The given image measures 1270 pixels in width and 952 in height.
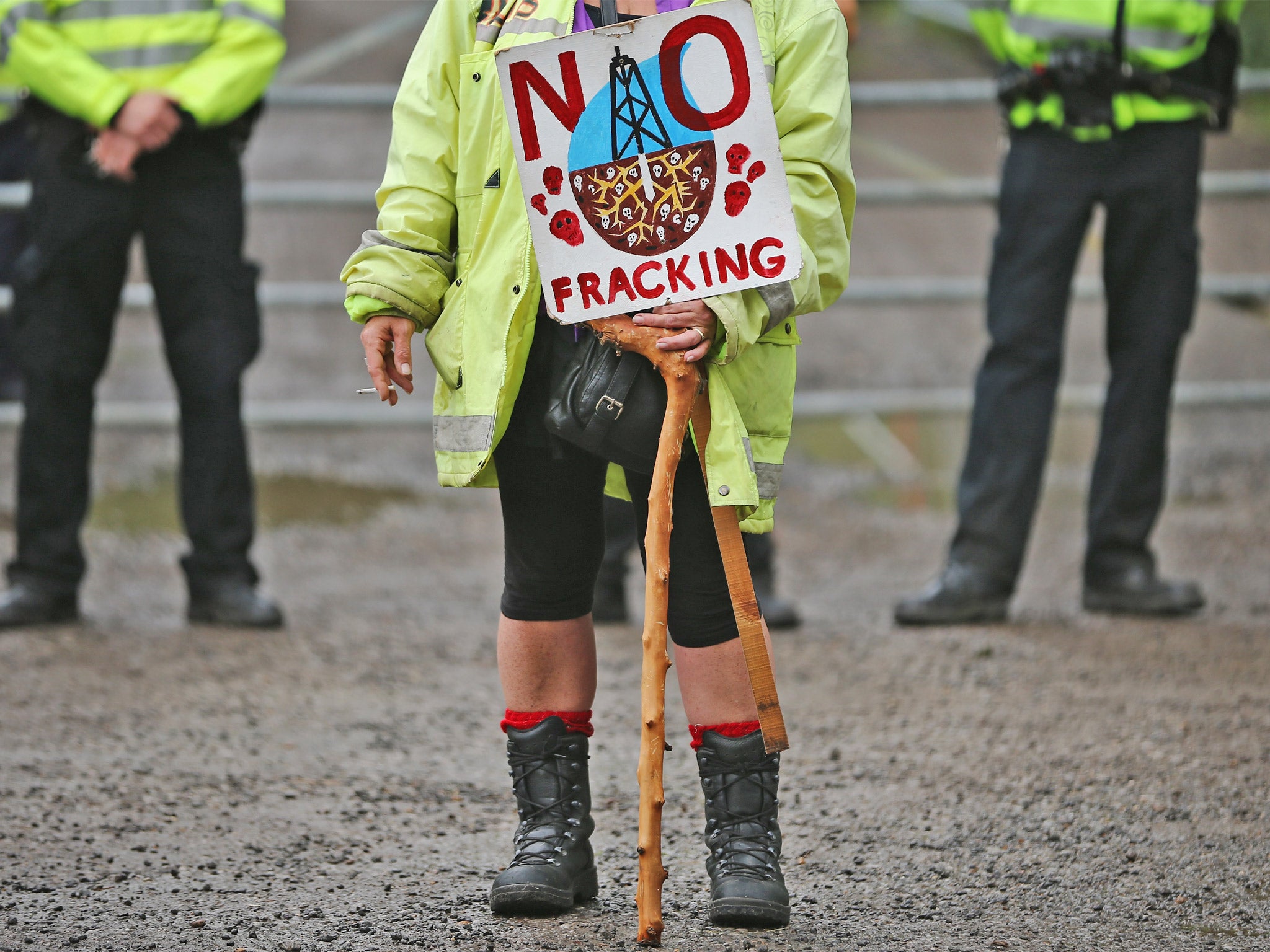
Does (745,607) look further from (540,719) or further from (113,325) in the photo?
(113,325)

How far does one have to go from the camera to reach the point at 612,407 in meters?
2.28

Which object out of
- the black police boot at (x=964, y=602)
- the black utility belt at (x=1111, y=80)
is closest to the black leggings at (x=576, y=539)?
the black police boot at (x=964, y=602)

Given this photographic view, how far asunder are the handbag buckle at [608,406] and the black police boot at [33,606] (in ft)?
8.33

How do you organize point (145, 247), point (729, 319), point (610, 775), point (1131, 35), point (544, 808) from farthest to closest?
point (145, 247), point (1131, 35), point (610, 775), point (544, 808), point (729, 319)

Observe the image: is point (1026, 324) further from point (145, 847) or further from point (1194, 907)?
point (145, 847)

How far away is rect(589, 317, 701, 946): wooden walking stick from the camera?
225 centimetres

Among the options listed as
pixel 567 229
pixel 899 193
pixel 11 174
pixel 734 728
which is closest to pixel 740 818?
pixel 734 728

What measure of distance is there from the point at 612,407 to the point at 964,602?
2319mm

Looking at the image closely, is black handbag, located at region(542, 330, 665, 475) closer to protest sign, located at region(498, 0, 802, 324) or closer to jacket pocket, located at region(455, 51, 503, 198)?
protest sign, located at region(498, 0, 802, 324)

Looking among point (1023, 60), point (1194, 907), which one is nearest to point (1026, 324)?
point (1023, 60)

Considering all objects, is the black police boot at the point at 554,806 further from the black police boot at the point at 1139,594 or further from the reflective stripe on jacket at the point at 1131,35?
the reflective stripe on jacket at the point at 1131,35

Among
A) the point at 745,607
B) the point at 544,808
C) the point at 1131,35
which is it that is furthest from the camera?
the point at 1131,35

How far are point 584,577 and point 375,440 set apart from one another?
14.4 ft

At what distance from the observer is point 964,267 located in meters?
9.45
